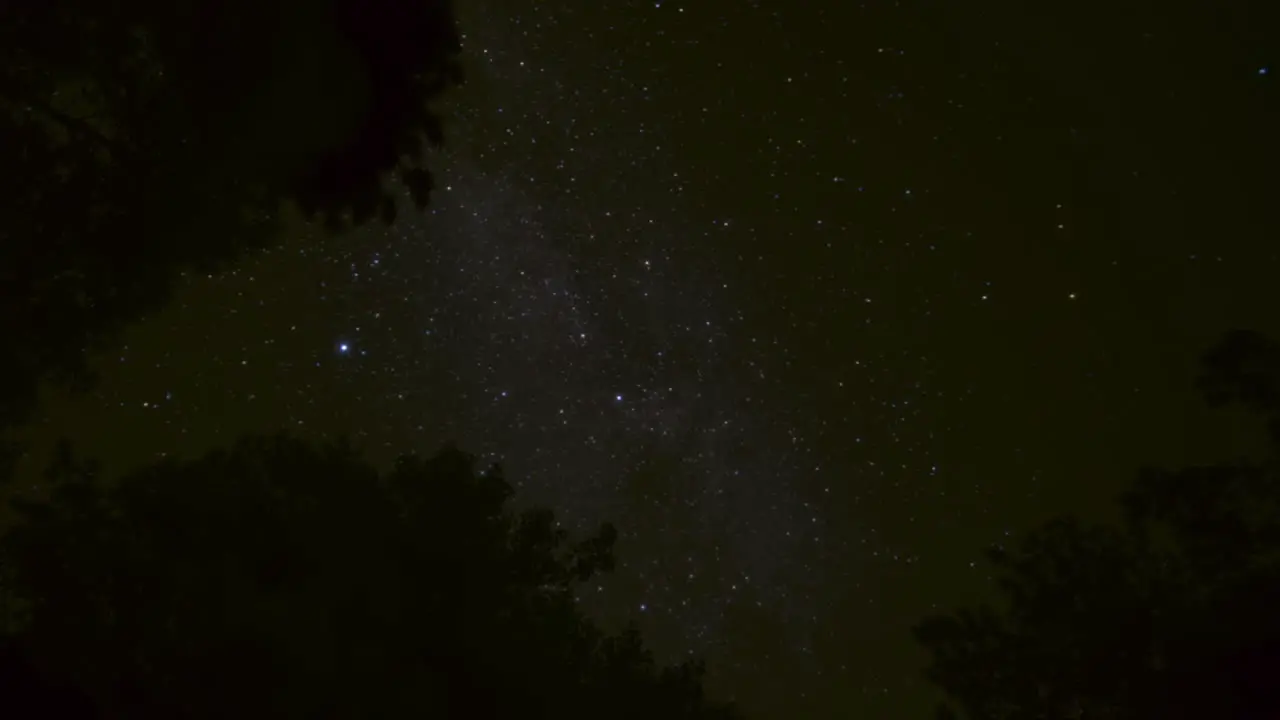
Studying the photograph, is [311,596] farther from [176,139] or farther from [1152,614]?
[1152,614]

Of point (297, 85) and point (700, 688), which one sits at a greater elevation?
point (297, 85)

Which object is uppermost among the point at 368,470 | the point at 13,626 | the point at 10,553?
the point at 368,470

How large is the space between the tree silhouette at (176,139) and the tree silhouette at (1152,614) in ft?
17.9

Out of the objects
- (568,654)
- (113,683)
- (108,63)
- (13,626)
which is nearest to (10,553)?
(13,626)

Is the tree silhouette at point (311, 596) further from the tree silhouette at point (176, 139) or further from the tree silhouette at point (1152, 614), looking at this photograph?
the tree silhouette at point (1152, 614)

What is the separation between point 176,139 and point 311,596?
351 cm

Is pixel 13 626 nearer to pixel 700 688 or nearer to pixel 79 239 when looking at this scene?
pixel 79 239

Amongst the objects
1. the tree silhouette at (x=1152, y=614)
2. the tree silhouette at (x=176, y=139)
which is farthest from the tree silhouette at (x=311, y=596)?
the tree silhouette at (x=1152, y=614)

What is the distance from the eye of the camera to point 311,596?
286 inches

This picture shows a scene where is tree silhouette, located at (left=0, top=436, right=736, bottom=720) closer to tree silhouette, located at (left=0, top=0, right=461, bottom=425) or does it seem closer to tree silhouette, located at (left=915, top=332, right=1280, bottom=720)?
tree silhouette, located at (left=0, top=0, right=461, bottom=425)

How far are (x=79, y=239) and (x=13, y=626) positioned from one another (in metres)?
3.01

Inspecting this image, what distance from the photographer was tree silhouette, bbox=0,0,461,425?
4.92 metres

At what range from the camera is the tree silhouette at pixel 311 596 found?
21.9ft

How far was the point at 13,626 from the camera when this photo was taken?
7.00 meters
